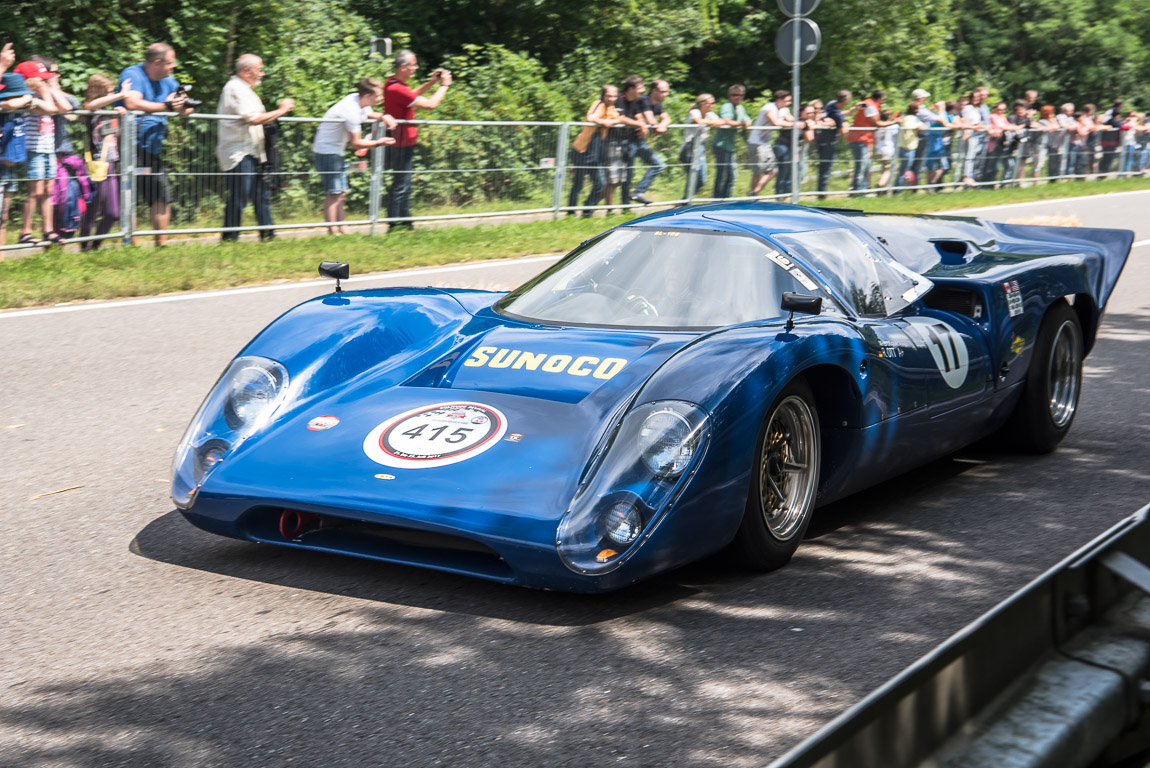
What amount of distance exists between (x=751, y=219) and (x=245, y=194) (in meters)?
8.27

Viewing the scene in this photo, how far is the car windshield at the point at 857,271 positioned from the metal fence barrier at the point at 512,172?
763 cm

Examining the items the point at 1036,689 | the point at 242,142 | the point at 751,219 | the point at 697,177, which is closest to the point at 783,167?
the point at 697,177

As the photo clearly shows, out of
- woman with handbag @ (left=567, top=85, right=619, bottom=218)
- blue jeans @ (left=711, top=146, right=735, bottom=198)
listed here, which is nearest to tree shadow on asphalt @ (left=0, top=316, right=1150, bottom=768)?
woman with handbag @ (left=567, top=85, right=619, bottom=218)

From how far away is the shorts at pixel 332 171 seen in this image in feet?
43.6

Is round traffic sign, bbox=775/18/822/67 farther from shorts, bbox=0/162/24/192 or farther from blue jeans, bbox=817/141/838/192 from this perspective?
shorts, bbox=0/162/24/192

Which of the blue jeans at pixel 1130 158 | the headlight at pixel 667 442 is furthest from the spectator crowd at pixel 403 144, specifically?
the headlight at pixel 667 442

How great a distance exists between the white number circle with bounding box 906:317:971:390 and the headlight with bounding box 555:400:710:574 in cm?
158

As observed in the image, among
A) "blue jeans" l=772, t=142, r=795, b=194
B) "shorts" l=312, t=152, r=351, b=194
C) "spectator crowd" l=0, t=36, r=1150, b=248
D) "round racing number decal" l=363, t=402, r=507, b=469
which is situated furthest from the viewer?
"blue jeans" l=772, t=142, r=795, b=194

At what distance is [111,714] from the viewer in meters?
3.17

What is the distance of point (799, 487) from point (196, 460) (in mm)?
1973

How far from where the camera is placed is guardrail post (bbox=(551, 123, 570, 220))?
51.8 ft

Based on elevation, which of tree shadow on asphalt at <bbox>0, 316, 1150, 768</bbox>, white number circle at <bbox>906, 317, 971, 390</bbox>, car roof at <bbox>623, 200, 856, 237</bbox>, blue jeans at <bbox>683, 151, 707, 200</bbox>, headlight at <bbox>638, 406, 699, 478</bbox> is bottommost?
tree shadow on asphalt at <bbox>0, 316, 1150, 768</bbox>

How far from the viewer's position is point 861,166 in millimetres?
20984

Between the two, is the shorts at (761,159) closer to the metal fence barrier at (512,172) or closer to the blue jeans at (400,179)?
the metal fence barrier at (512,172)
